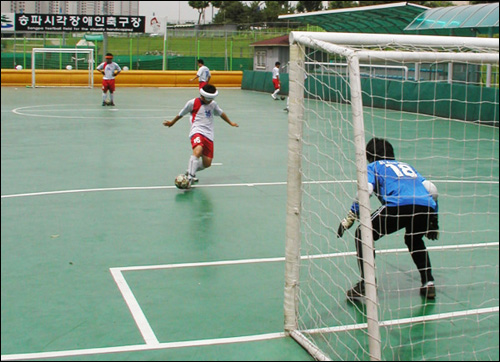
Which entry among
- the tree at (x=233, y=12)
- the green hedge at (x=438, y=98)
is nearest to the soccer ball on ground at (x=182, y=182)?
the green hedge at (x=438, y=98)

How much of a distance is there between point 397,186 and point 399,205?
0.21 m

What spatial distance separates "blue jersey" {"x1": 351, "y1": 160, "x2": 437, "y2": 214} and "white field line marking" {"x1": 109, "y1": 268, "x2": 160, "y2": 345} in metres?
2.20

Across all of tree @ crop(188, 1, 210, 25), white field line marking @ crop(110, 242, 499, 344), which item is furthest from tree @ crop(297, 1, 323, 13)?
white field line marking @ crop(110, 242, 499, 344)

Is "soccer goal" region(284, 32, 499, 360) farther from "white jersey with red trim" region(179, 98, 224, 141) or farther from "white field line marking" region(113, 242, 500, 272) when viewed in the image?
"white jersey with red trim" region(179, 98, 224, 141)

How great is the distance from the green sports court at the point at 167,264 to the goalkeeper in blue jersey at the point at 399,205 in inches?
22.2

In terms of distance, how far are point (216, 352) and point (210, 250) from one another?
3.09m

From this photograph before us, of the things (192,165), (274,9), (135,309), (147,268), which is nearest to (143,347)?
(135,309)

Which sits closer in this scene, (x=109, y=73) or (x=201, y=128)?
(x=201, y=128)

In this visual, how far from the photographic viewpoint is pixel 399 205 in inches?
270

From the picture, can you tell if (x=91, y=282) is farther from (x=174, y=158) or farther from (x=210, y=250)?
(x=174, y=158)

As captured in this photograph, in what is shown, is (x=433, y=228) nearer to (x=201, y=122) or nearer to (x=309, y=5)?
(x=201, y=122)

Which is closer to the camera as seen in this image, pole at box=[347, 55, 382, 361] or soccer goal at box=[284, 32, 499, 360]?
pole at box=[347, 55, 382, 361]

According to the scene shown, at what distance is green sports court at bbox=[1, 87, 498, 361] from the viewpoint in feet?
20.0

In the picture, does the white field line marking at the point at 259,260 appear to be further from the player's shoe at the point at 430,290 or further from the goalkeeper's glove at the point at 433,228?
the goalkeeper's glove at the point at 433,228
